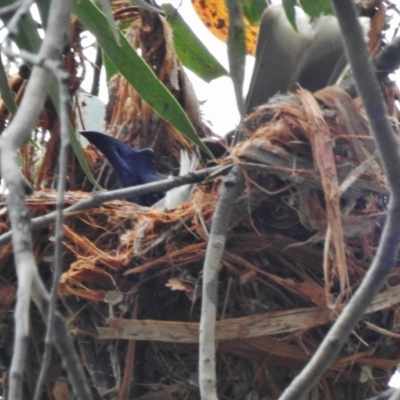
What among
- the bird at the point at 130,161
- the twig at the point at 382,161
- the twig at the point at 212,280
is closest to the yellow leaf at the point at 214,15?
the bird at the point at 130,161

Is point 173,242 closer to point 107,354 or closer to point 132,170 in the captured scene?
point 107,354

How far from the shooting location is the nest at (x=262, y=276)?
148 centimetres

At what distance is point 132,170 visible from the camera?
6.34ft

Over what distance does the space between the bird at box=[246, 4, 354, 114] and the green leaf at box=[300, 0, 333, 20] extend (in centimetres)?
1

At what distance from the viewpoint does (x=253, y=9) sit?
2027 millimetres

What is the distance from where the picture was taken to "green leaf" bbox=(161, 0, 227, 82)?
2164 mm

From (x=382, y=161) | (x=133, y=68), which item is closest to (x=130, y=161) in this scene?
(x=133, y=68)

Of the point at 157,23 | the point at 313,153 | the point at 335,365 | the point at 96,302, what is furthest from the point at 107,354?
the point at 157,23

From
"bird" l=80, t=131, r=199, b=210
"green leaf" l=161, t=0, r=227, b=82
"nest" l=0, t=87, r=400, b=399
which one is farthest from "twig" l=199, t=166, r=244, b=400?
"green leaf" l=161, t=0, r=227, b=82

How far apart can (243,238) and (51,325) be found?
74 cm

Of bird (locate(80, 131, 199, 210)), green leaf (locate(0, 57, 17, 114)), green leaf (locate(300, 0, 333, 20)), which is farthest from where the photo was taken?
bird (locate(80, 131, 199, 210))

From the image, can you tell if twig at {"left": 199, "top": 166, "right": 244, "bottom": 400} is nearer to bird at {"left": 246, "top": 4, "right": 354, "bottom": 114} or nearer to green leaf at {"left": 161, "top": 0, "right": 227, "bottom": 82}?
bird at {"left": 246, "top": 4, "right": 354, "bottom": 114}

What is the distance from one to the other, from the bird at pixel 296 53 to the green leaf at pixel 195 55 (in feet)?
1.32

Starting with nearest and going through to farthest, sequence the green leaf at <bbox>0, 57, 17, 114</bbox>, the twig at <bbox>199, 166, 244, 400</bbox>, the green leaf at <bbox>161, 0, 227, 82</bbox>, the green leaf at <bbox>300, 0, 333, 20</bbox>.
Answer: the twig at <bbox>199, 166, 244, 400</bbox>
the green leaf at <bbox>0, 57, 17, 114</bbox>
the green leaf at <bbox>300, 0, 333, 20</bbox>
the green leaf at <bbox>161, 0, 227, 82</bbox>
